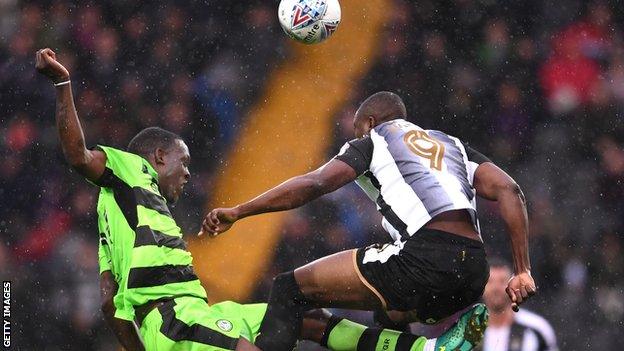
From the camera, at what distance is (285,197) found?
15.3 ft

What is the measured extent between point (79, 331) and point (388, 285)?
4.69 metres

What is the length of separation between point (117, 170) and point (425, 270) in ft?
5.75

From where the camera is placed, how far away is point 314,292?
457 cm

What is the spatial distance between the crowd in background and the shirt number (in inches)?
152

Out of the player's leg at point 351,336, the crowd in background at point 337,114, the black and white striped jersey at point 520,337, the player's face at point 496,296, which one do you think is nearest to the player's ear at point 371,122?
the player's leg at point 351,336

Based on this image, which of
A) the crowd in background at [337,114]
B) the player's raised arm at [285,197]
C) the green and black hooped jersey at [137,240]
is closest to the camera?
the player's raised arm at [285,197]

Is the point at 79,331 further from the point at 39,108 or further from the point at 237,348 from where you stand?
the point at 237,348

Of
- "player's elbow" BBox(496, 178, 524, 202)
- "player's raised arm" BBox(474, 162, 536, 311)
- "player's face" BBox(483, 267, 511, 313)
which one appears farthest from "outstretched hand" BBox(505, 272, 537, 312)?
"player's face" BBox(483, 267, 511, 313)

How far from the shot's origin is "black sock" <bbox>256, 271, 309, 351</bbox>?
4.59 m

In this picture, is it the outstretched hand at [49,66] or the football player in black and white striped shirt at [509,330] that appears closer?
the outstretched hand at [49,66]

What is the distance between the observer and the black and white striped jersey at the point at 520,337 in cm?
770

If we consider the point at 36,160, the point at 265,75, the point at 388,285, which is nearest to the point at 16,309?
the point at 36,160

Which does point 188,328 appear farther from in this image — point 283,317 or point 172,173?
point 172,173

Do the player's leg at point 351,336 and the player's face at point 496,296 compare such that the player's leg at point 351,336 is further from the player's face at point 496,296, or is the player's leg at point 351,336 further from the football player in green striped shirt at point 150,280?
the player's face at point 496,296
